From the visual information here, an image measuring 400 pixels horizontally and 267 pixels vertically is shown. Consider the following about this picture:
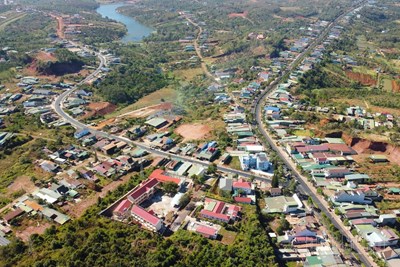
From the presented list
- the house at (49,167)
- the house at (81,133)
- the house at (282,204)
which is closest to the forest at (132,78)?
the house at (81,133)

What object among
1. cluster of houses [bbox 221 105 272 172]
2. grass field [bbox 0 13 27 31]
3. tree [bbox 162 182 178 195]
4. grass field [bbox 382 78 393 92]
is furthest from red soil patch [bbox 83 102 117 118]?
grass field [bbox 0 13 27 31]

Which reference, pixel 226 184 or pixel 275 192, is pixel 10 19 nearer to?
pixel 226 184

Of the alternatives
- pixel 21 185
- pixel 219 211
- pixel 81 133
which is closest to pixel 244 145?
pixel 219 211

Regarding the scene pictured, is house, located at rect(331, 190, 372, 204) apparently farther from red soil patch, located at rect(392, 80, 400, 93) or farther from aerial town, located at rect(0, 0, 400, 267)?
red soil patch, located at rect(392, 80, 400, 93)

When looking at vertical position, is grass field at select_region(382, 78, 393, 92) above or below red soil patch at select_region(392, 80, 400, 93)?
below

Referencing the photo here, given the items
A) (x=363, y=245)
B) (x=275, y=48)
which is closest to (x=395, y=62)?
(x=275, y=48)

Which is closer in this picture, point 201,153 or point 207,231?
point 207,231
